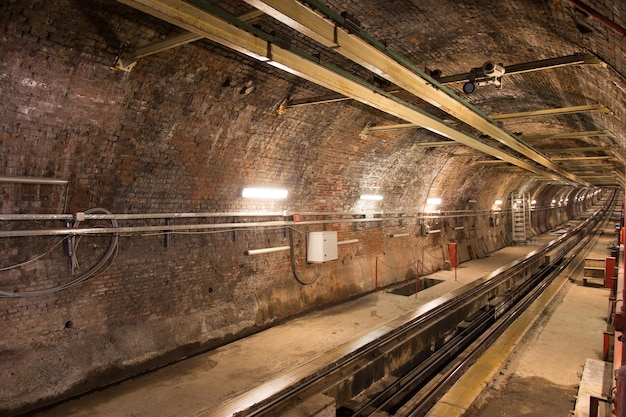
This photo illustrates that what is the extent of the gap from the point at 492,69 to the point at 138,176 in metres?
5.50

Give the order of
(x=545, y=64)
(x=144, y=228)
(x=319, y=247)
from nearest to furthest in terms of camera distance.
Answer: (x=545, y=64) → (x=144, y=228) → (x=319, y=247)

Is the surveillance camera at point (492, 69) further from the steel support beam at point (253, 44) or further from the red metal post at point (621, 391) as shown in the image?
the red metal post at point (621, 391)

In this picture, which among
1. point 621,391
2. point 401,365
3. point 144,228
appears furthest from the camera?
point 401,365

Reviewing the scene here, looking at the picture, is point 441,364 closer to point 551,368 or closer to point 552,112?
point 551,368

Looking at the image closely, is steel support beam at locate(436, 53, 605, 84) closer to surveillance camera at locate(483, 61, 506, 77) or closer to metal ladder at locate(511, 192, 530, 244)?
surveillance camera at locate(483, 61, 506, 77)

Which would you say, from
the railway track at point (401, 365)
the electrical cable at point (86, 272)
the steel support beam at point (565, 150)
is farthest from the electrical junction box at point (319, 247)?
the steel support beam at point (565, 150)

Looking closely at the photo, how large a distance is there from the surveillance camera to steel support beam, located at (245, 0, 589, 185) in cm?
65

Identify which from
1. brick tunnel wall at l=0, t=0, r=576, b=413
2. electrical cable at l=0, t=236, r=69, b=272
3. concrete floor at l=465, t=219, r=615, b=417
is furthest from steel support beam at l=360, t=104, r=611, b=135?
electrical cable at l=0, t=236, r=69, b=272

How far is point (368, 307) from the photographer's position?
10.6 meters

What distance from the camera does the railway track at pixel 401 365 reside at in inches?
214

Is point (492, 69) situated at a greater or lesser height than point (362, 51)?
greater

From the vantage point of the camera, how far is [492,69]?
6156 mm

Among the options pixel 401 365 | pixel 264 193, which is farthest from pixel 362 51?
pixel 401 365

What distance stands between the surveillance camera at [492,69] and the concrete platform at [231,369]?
15.6 feet
